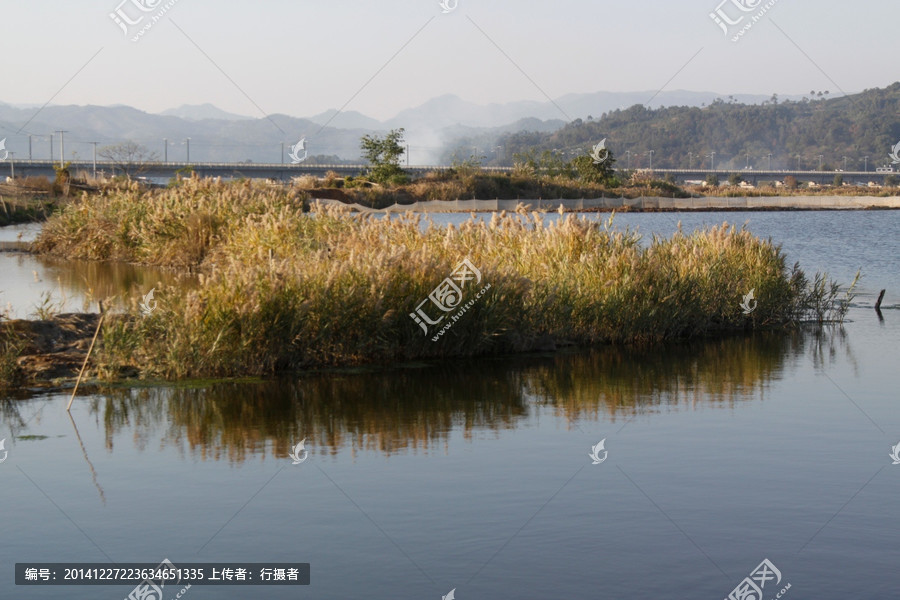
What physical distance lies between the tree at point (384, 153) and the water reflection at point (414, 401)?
2378 inches

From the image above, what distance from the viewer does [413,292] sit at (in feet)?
48.7

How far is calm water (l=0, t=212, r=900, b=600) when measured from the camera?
7188 millimetres

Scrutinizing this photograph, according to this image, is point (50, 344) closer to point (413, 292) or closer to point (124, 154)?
point (413, 292)

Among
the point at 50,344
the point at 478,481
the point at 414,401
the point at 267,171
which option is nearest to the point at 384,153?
the point at 267,171

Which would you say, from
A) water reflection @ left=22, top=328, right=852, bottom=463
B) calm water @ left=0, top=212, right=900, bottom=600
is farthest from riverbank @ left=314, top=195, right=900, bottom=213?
calm water @ left=0, top=212, right=900, bottom=600

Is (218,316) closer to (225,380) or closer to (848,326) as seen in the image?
(225,380)

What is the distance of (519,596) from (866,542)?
9.03 ft

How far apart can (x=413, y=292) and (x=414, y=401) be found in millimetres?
2620

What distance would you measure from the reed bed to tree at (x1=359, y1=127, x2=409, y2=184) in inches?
2004

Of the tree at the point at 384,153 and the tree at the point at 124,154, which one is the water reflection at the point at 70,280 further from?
the tree at the point at 384,153

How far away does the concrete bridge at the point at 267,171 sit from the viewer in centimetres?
10271

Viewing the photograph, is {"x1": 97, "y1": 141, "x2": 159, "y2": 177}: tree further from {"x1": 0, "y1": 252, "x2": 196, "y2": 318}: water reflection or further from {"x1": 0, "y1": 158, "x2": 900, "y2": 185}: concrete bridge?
{"x1": 0, "y1": 158, "x2": 900, "y2": 185}: concrete bridge

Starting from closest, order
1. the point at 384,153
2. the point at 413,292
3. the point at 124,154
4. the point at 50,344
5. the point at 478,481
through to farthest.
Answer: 1. the point at 478,481
2. the point at 50,344
3. the point at 413,292
4. the point at 124,154
5. the point at 384,153

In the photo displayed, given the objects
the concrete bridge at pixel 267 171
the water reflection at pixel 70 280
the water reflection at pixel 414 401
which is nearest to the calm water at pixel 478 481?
the water reflection at pixel 414 401
